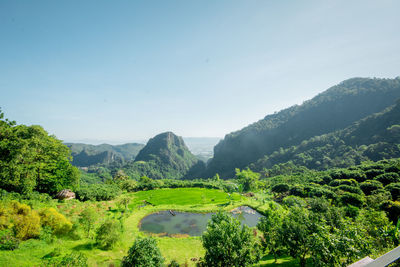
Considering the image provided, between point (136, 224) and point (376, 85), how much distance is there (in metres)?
228

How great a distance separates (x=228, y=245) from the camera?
11320 millimetres

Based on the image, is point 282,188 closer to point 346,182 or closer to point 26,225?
point 346,182

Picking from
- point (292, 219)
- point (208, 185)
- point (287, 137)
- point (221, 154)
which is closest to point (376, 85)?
point (287, 137)

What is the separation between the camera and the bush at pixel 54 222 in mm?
16547

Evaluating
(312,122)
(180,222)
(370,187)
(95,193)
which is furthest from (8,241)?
(312,122)

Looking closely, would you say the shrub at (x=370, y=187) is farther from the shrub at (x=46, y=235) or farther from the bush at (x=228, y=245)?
the shrub at (x=46, y=235)

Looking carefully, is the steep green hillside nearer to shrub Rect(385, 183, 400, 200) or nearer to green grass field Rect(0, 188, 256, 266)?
shrub Rect(385, 183, 400, 200)

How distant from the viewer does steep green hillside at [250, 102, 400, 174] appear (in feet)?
294

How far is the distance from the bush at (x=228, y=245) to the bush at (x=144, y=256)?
11.3 ft

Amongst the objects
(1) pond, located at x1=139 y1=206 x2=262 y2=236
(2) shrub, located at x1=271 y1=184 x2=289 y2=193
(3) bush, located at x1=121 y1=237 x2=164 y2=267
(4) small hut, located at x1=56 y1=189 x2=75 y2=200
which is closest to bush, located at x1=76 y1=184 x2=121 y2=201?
(4) small hut, located at x1=56 y1=189 x2=75 y2=200

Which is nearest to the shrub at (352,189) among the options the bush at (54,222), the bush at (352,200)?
the bush at (352,200)

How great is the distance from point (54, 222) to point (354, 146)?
473ft

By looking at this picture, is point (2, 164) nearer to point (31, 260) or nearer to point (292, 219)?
point (31, 260)

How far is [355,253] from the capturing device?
789 centimetres
